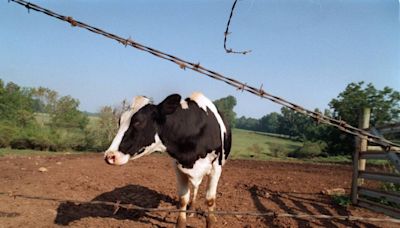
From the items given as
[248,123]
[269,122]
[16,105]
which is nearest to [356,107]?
[16,105]

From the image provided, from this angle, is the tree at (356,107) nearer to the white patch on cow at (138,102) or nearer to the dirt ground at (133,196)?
the dirt ground at (133,196)

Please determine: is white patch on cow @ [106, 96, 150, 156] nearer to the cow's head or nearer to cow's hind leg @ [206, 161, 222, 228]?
the cow's head

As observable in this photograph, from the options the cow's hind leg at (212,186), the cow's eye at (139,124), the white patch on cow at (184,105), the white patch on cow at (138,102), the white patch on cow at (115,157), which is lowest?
the cow's hind leg at (212,186)

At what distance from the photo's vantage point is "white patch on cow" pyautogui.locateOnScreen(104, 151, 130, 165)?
11.9ft

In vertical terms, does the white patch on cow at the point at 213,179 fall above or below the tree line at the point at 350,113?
below

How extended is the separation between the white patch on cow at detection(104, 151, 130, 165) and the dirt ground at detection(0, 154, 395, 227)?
0.66 m

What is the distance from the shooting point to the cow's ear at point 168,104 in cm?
441

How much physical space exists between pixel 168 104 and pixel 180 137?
0.50 metres

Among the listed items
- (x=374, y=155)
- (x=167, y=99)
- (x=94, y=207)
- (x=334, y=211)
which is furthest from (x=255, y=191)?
(x=167, y=99)

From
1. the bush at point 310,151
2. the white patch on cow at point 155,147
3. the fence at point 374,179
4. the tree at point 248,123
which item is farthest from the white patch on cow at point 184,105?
the tree at point 248,123

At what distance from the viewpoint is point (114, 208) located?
6590mm

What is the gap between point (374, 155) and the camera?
23.2 feet

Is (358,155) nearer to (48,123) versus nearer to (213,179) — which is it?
(213,179)

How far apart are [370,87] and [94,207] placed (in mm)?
26985
